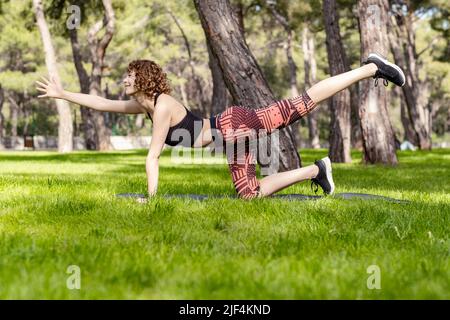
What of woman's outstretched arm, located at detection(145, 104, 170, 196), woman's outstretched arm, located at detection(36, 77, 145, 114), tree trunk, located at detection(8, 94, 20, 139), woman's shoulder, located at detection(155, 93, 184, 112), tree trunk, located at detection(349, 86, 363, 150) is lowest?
woman's outstretched arm, located at detection(145, 104, 170, 196)

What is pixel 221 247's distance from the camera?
3736mm

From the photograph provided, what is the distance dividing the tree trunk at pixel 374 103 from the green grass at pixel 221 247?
801cm

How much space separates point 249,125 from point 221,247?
248 centimetres

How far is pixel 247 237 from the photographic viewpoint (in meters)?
4.07

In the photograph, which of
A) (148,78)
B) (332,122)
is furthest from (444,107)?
(148,78)

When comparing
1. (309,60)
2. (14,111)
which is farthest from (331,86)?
(14,111)

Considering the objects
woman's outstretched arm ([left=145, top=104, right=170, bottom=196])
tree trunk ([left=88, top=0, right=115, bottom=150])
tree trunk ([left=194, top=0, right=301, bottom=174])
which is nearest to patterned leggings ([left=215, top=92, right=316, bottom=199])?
woman's outstretched arm ([left=145, top=104, right=170, bottom=196])

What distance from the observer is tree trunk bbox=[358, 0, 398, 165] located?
1380 cm

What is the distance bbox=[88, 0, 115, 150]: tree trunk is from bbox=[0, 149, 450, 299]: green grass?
2237 centimetres

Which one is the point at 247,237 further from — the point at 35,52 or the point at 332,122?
the point at 35,52

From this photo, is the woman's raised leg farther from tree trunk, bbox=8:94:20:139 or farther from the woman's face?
tree trunk, bbox=8:94:20:139

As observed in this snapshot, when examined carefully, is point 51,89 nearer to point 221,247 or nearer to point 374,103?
point 221,247

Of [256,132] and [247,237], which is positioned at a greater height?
[256,132]

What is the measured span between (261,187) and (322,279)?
3171mm
